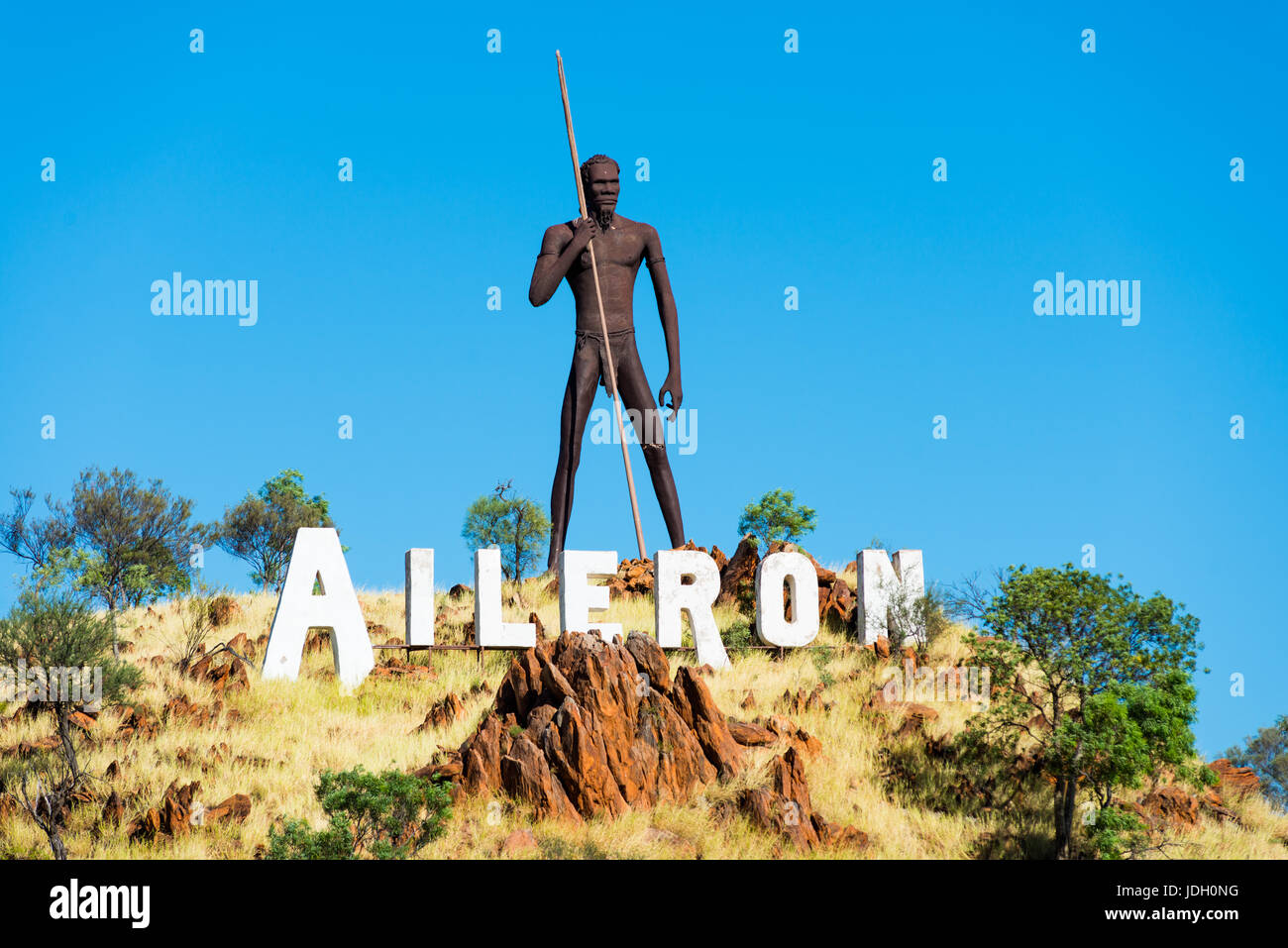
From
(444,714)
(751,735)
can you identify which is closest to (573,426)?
(444,714)

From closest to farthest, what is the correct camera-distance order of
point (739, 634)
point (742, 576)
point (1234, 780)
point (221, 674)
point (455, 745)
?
point (455, 745) → point (1234, 780) → point (221, 674) → point (739, 634) → point (742, 576)

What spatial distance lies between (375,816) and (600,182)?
43.6 feet

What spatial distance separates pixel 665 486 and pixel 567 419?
2.14 meters

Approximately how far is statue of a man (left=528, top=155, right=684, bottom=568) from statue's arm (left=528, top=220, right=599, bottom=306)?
1.0 inches

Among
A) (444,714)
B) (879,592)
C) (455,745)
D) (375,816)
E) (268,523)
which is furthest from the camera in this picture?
(268,523)

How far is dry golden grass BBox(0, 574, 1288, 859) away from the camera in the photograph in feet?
50.6

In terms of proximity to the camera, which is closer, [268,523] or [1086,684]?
[1086,684]

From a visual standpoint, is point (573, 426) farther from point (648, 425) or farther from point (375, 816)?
point (375, 816)

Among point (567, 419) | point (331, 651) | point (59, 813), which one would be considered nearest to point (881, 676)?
point (567, 419)

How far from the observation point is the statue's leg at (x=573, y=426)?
25.3 metres

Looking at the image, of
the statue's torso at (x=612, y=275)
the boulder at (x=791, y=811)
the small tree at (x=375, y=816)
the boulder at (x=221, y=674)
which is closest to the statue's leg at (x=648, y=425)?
the statue's torso at (x=612, y=275)

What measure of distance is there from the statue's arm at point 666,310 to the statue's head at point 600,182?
0.98 meters

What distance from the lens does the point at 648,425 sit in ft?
83.0
